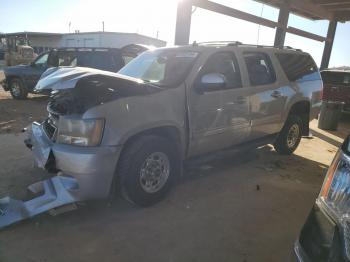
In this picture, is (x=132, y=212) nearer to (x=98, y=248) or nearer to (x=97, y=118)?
(x=98, y=248)

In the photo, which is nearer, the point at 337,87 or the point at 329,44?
the point at 337,87

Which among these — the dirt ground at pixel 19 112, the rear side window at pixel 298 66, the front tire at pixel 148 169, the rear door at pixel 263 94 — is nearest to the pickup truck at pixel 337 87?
the rear side window at pixel 298 66

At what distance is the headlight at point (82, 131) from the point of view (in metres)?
3.26

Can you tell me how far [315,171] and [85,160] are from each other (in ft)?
13.7

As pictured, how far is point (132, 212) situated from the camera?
12.5 feet

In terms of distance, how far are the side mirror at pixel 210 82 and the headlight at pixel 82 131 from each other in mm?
1418

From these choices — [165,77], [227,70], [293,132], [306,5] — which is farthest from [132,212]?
[306,5]

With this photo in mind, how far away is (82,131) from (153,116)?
2.59 ft

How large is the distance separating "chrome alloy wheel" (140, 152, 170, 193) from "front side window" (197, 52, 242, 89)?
1312 millimetres

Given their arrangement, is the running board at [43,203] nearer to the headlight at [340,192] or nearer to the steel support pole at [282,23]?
the headlight at [340,192]

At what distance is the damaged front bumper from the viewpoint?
127 inches

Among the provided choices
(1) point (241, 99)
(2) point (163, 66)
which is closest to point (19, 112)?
(2) point (163, 66)

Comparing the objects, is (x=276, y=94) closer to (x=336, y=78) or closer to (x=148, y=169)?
(x=148, y=169)

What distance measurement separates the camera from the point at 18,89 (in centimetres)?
1156
